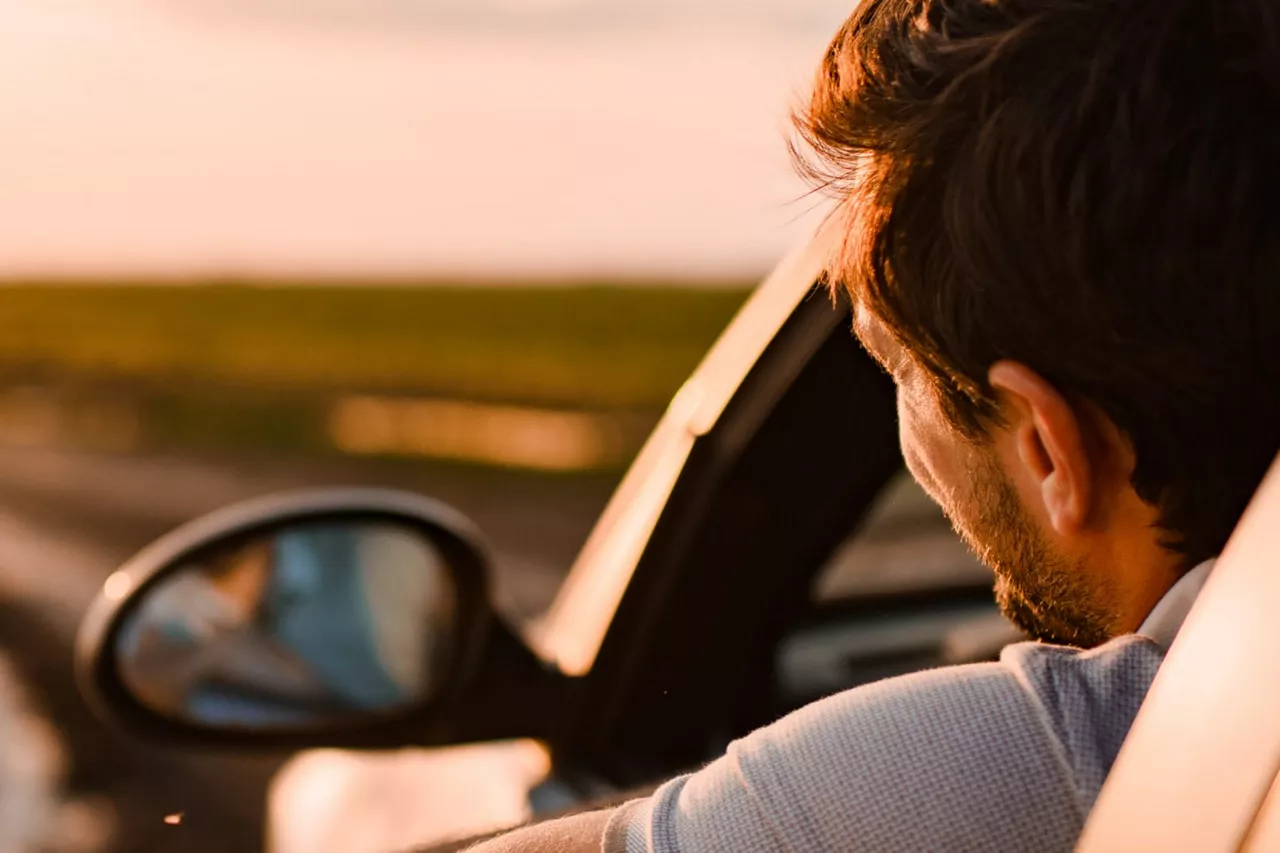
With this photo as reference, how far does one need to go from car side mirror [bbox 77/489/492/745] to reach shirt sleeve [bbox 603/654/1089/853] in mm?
1520

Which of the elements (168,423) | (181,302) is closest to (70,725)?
(168,423)

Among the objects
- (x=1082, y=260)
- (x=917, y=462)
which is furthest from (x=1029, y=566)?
(x=1082, y=260)

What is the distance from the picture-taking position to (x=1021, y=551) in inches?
66.6

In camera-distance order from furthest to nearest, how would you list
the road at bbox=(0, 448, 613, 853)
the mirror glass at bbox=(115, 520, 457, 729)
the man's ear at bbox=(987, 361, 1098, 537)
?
the road at bbox=(0, 448, 613, 853), the mirror glass at bbox=(115, 520, 457, 729), the man's ear at bbox=(987, 361, 1098, 537)

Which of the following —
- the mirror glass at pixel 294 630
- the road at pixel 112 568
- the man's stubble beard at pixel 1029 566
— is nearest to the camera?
the man's stubble beard at pixel 1029 566

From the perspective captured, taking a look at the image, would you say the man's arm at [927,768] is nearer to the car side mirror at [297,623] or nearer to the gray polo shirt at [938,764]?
the gray polo shirt at [938,764]

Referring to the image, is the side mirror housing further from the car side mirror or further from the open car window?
the open car window

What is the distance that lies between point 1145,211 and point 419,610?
1.83 metres

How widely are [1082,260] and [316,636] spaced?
1777 mm

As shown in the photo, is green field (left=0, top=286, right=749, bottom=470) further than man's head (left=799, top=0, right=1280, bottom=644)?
Yes

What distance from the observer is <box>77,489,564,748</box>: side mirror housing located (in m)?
2.80

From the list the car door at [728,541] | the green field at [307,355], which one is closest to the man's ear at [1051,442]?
the car door at [728,541]

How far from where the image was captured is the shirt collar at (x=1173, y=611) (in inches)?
56.0

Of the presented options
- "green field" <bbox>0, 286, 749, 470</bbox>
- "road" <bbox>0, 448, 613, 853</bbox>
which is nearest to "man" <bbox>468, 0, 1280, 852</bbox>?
"road" <bbox>0, 448, 613, 853</bbox>
